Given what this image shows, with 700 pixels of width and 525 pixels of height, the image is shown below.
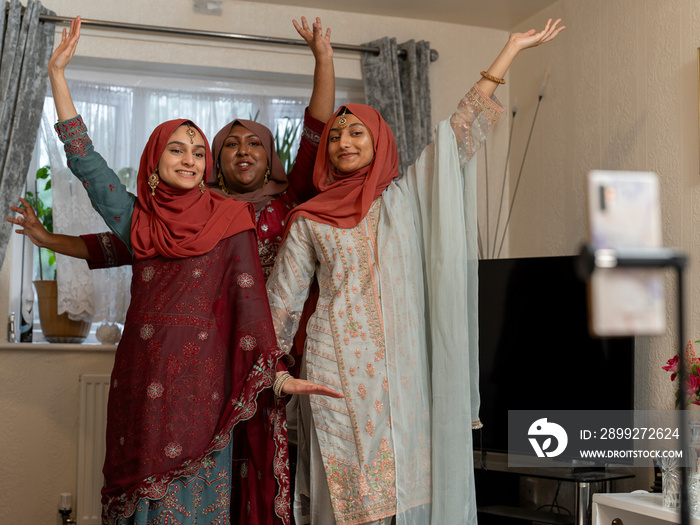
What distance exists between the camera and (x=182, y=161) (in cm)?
199

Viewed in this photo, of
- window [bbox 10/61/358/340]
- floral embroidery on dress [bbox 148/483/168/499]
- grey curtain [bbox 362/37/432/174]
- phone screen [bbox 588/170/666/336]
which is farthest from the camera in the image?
grey curtain [bbox 362/37/432/174]

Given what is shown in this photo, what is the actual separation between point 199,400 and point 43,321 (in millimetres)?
1462

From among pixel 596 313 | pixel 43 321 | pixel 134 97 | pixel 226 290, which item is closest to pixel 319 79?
pixel 226 290

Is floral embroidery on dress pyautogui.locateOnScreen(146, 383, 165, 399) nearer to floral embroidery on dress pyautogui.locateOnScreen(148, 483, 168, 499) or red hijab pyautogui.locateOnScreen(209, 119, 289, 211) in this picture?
floral embroidery on dress pyautogui.locateOnScreen(148, 483, 168, 499)

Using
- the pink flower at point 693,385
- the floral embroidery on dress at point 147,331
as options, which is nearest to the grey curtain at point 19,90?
the floral embroidery on dress at point 147,331

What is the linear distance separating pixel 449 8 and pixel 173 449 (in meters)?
2.40

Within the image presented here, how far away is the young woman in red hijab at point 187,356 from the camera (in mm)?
1832

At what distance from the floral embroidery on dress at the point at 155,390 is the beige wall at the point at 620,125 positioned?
1.49m

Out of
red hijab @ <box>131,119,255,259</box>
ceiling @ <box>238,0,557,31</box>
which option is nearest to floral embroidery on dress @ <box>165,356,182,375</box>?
red hijab @ <box>131,119,255,259</box>

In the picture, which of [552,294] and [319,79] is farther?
[552,294]

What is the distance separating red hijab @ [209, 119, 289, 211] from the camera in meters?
2.37

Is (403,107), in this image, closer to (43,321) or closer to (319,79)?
(319,79)

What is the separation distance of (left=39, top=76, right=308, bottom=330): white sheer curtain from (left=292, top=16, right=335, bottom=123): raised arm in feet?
3.00

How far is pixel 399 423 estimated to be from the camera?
190cm
